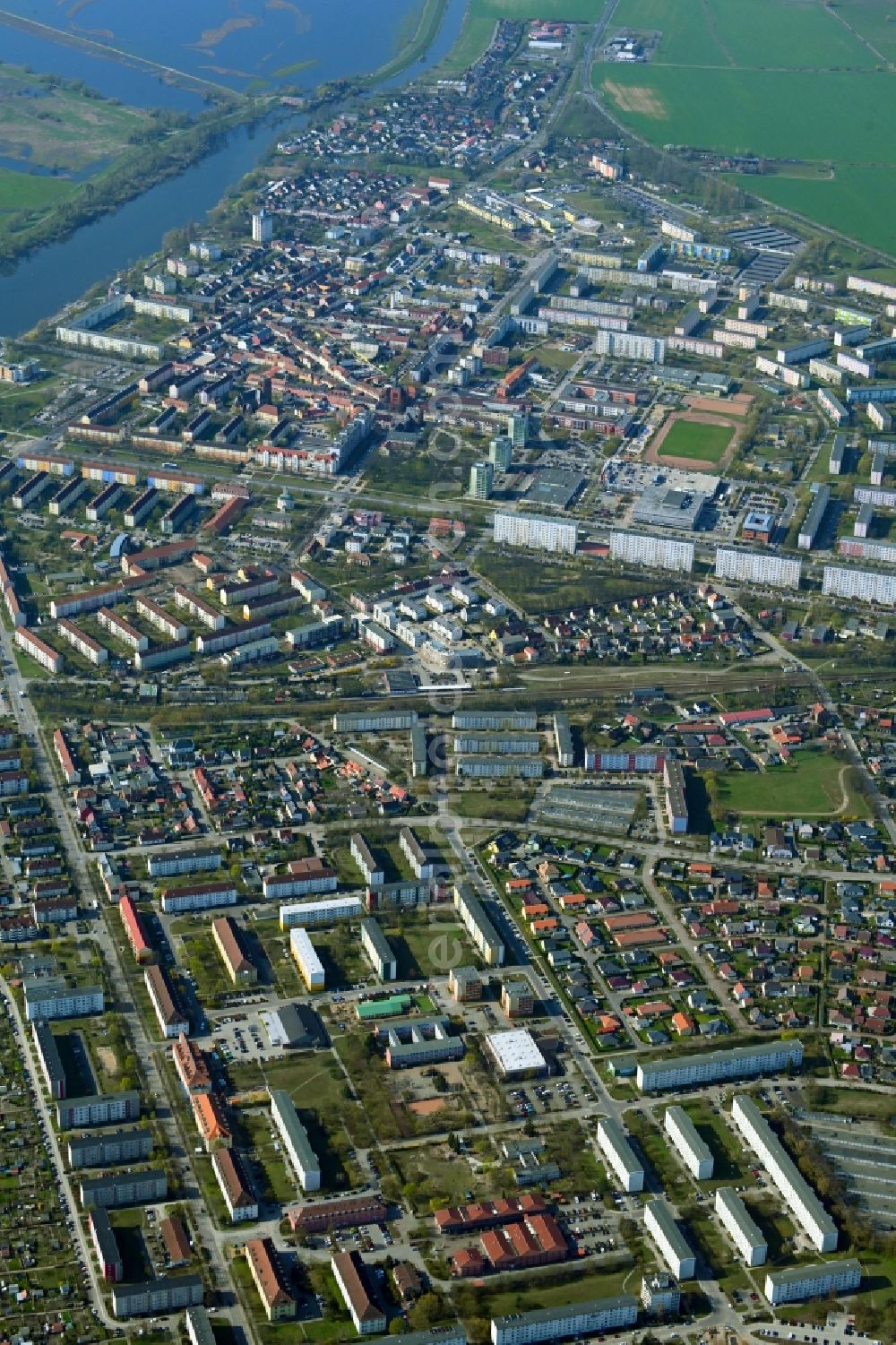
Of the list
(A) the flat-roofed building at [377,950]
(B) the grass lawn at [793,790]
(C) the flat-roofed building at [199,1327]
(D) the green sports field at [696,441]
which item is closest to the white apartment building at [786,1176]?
(A) the flat-roofed building at [377,950]

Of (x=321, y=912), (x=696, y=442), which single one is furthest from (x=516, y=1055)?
(x=696, y=442)

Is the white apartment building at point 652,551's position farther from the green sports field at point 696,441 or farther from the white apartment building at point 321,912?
the white apartment building at point 321,912

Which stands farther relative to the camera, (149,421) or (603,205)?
(603,205)

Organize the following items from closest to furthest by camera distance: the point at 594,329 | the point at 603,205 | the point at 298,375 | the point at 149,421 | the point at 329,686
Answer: the point at 329,686
the point at 149,421
the point at 298,375
the point at 594,329
the point at 603,205

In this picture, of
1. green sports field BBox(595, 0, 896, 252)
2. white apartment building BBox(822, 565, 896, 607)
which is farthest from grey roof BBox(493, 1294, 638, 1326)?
green sports field BBox(595, 0, 896, 252)

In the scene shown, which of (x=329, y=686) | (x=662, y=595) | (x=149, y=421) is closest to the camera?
(x=329, y=686)

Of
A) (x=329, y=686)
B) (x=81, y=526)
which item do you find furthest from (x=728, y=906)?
(x=81, y=526)

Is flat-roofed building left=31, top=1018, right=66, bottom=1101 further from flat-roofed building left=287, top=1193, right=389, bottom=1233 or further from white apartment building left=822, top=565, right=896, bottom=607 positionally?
white apartment building left=822, top=565, right=896, bottom=607

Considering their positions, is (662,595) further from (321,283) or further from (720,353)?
A: (321,283)
